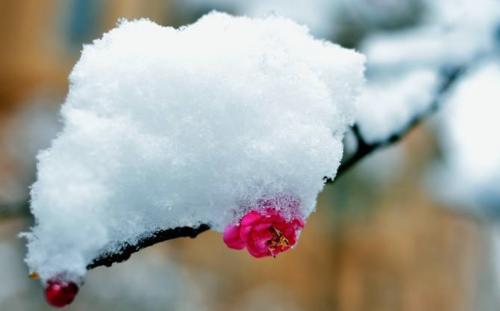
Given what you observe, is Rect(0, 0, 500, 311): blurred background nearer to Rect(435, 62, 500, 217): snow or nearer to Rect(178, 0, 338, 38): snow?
Rect(178, 0, 338, 38): snow

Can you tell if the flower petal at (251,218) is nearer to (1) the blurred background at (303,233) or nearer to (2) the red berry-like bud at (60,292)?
(2) the red berry-like bud at (60,292)

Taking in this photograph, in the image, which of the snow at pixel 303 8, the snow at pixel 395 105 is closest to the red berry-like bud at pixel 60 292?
the snow at pixel 395 105

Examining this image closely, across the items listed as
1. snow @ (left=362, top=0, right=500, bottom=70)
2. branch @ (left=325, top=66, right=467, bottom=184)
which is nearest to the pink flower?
branch @ (left=325, top=66, right=467, bottom=184)

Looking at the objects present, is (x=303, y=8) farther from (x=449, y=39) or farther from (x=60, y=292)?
(x=60, y=292)

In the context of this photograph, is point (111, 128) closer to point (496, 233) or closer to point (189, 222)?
point (189, 222)

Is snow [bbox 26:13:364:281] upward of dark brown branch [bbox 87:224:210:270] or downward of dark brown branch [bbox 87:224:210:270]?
upward

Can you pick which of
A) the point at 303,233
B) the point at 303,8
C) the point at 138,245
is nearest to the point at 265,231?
the point at 138,245
